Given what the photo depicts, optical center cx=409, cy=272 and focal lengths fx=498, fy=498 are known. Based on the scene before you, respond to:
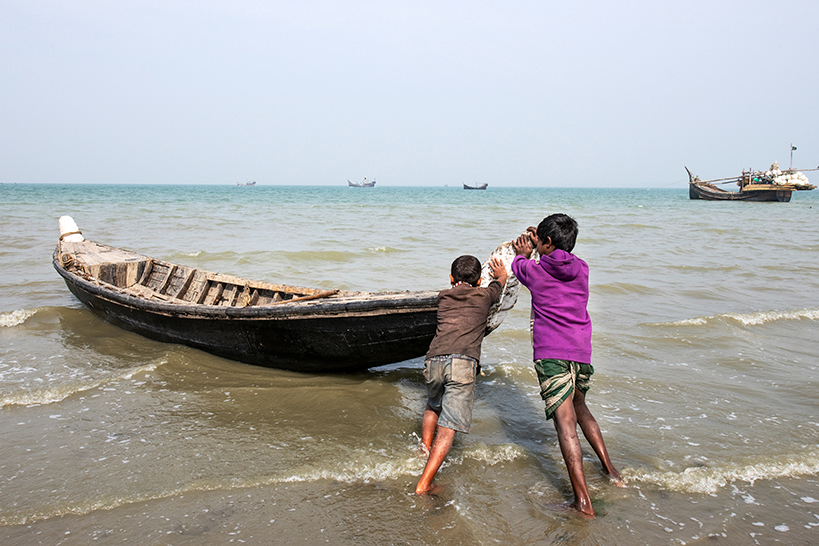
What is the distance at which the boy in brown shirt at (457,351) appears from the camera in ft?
10.3

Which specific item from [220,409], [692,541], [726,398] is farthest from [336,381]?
[726,398]

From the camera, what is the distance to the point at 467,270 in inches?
131

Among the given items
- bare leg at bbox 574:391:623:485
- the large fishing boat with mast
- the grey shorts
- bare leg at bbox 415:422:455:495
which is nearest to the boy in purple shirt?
bare leg at bbox 574:391:623:485

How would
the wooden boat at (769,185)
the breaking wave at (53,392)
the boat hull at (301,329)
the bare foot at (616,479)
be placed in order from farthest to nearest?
the wooden boat at (769,185) < the breaking wave at (53,392) < the boat hull at (301,329) < the bare foot at (616,479)

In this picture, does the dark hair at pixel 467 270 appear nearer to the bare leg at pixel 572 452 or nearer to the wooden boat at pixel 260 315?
the wooden boat at pixel 260 315

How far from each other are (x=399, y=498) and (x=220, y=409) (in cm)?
215

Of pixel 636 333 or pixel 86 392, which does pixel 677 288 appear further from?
pixel 86 392

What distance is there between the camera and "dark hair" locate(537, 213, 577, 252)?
2.97 metres

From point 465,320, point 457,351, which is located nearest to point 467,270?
point 465,320

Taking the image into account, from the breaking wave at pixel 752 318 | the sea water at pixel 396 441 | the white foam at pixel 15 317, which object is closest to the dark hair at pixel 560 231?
the sea water at pixel 396 441

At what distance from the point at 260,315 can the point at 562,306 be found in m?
2.98

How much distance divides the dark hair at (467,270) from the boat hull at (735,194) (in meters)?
46.3

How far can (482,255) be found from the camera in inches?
543

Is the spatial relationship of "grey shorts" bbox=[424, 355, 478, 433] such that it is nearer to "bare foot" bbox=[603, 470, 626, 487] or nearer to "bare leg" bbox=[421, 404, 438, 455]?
"bare leg" bbox=[421, 404, 438, 455]
